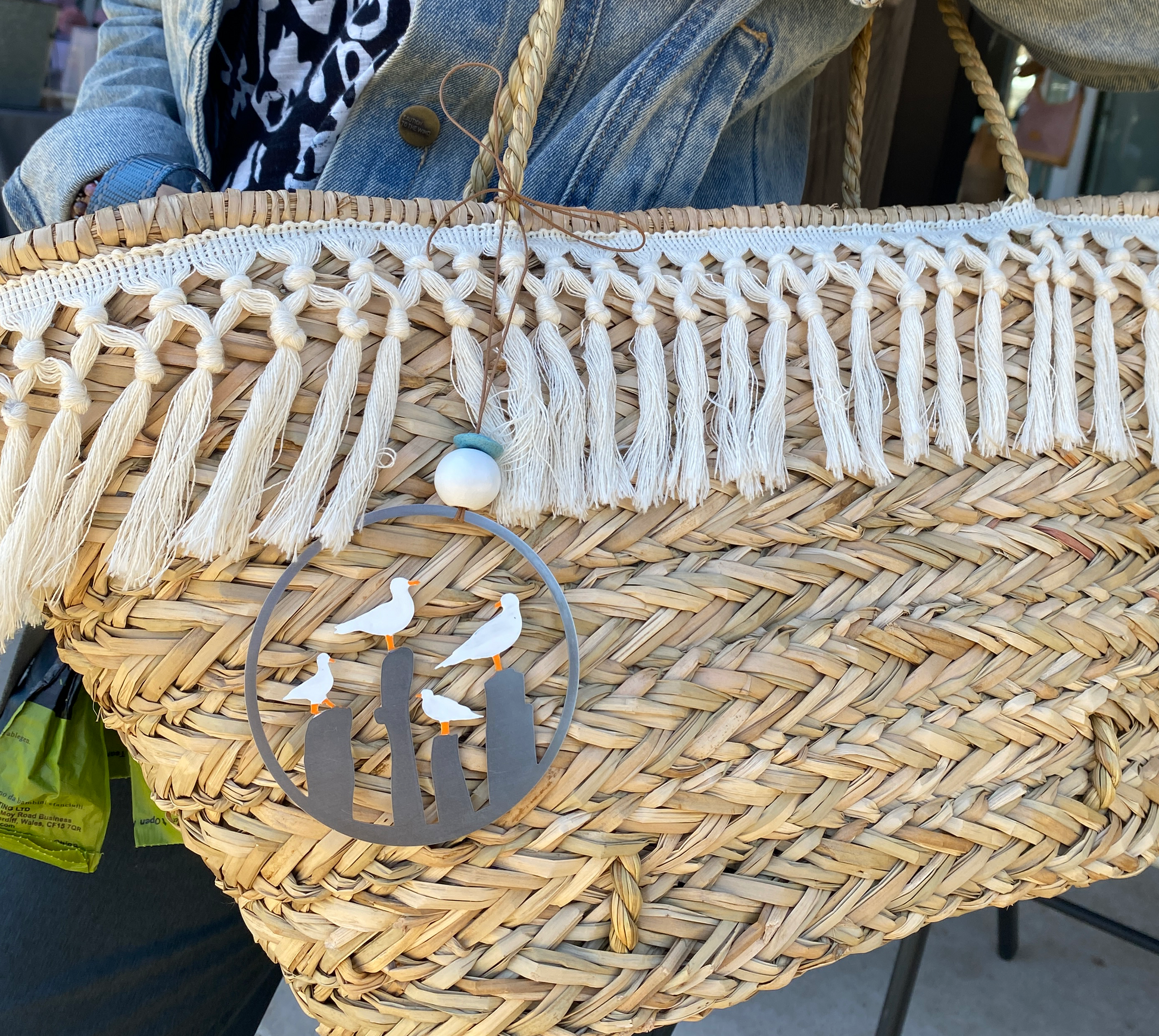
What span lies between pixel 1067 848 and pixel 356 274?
21.2 inches

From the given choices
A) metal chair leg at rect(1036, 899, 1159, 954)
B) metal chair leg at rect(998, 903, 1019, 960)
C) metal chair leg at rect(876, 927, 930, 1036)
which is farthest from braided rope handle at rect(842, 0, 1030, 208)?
metal chair leg at rect(998, 903, 1019, 960)

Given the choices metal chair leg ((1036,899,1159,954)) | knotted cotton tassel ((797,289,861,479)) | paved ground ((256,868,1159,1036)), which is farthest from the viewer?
paved ground ((256,868,1159,1036))

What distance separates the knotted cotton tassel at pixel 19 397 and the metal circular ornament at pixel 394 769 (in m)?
0.12

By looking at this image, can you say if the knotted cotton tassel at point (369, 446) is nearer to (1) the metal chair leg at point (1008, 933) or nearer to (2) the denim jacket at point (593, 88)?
(2) the denim jacket at point (593, 88)

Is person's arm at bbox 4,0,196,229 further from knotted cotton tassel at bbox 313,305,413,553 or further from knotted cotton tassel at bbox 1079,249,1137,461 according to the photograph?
knotted cotton tassel at bbox 1079,249,1137,461

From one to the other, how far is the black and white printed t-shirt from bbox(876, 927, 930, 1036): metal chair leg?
34.5 inches

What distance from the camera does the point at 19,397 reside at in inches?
15.5

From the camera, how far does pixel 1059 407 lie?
53 centimetres

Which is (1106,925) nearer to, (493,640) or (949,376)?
(949,376)

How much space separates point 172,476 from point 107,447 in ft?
0.10

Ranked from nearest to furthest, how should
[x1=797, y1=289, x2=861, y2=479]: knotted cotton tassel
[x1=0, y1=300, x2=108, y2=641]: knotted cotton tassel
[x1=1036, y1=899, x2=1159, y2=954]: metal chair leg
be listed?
[x1=0, y1=300, x2=108, y2=641]: knotted cotton tassel, [x1=797, y1=289, x2=861, y2=479]: knotted cotton tassel, [x1=1036, y1=899, x2=1159, y2=954]: metal chair leg

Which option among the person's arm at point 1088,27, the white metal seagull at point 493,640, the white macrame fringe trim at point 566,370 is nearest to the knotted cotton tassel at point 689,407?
the white macrame fringe trim at point 566,370

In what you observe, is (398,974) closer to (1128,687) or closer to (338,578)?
(338,578)

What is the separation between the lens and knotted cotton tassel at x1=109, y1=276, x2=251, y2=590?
40 cm
